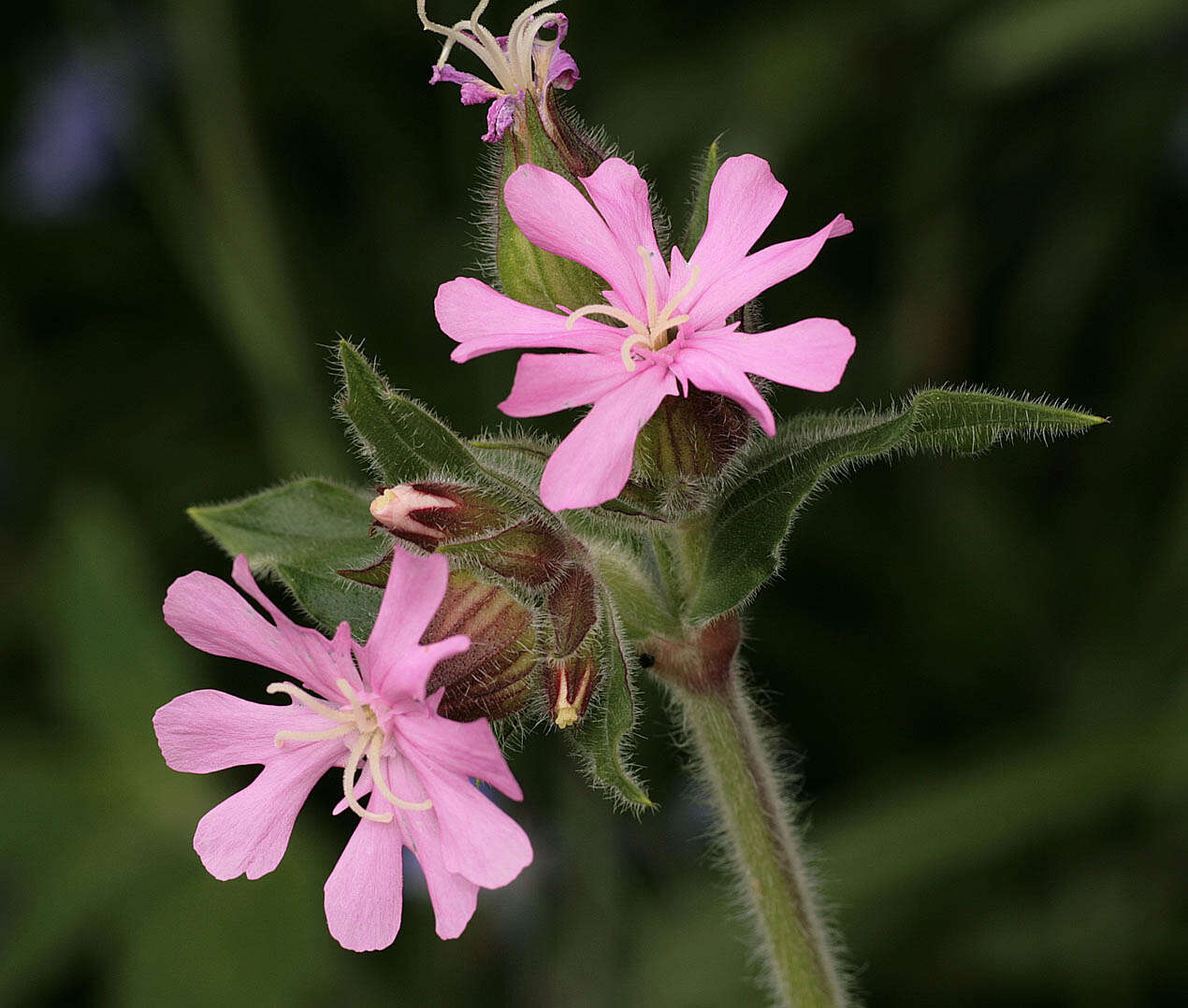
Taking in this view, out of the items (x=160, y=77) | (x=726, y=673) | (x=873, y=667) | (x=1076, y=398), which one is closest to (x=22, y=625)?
(x=160, y=77)

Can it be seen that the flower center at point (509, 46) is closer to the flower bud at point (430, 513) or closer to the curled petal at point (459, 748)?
the flower bud at point (430, 513)

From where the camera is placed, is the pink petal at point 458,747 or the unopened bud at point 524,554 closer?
the pink petal at point 458,747

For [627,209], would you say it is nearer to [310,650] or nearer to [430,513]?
[430,513]

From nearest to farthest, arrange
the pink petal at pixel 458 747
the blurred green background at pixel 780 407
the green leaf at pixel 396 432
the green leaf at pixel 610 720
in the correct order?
the pink petal at pixel 458 747
the green leaf at pixel 610 720
the green leaf at pixel 396 432
the blurred green background at pixel 780 407

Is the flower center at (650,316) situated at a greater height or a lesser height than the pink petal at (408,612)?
greater

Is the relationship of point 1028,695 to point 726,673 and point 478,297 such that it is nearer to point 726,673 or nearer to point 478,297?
point 726,673

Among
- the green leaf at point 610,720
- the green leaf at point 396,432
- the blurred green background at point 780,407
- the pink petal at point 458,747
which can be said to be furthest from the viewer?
the blurred green background at point 780,407

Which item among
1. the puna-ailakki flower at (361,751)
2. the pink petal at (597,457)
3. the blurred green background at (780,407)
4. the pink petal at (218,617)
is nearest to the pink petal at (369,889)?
the puna-ailakki flower at (361,751)

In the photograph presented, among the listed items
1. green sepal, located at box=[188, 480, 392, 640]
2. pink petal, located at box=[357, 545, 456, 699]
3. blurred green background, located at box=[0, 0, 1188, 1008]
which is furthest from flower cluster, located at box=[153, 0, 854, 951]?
blurred green background, located at box=[0, 0, 1188, 1008]
